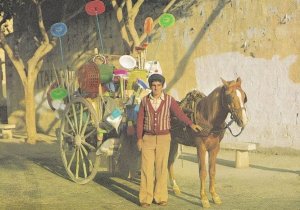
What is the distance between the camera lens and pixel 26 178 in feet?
28.9

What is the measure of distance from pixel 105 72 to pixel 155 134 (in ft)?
6.25

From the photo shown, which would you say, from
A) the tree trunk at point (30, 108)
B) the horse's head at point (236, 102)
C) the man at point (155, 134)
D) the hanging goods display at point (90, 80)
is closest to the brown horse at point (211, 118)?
the horse's head at point (236, 102)

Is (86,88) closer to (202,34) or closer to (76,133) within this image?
(76,133)

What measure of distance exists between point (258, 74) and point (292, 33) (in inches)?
49.0

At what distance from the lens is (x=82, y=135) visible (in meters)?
8.08

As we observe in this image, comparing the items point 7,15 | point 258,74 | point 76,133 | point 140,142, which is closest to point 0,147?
point 7,15

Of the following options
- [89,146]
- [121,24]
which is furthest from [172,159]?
[121,24]

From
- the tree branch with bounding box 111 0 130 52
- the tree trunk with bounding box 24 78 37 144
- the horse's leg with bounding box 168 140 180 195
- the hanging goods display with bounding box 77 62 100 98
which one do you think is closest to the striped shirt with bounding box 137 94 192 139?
the horse's leg with bounding box 168 140 180 195

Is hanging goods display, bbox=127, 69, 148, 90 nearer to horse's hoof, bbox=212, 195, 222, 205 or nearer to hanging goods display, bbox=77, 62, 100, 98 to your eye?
hanging goods display, bbox=77, 62, 100, 98

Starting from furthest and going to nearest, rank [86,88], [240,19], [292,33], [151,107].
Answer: [240,19], [292,33], [86,88], [151,107]

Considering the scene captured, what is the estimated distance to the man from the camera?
6.52m

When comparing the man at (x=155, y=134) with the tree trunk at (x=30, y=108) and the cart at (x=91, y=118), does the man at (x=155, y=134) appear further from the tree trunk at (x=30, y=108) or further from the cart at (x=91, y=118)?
the tree trunk at (x=30, y=108)

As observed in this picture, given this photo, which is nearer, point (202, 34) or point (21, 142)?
point (202, 34)

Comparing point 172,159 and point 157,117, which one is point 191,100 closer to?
point 157,117
